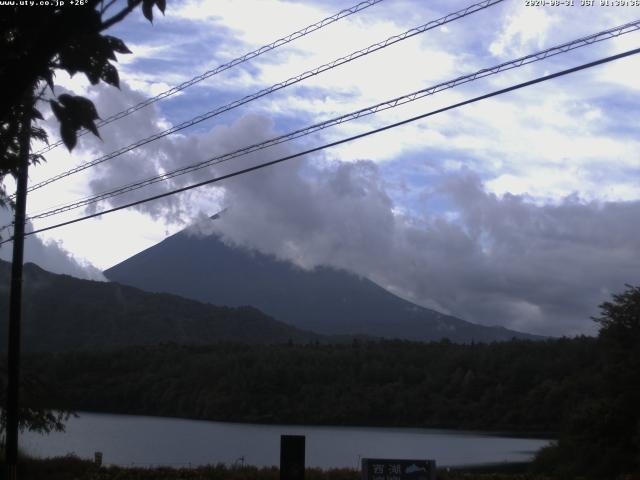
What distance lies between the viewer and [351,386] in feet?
300

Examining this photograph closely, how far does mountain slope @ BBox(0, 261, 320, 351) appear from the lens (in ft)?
334

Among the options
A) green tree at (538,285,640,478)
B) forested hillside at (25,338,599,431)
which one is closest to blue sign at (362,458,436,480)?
green tree at (538,285,640,478)

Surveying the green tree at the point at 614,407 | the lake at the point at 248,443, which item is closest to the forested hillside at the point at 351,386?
the lake at the point at 248,443

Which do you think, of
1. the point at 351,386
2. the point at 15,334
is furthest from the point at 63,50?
the point at 351,386

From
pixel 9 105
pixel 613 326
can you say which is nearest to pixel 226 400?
pixel 613 326

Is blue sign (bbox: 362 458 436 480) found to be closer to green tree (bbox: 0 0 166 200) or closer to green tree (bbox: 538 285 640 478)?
green tree (bbox: 0 0 166 200)

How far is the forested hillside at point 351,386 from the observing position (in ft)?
271

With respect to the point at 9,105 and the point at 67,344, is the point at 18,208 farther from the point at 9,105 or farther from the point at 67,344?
the point at 67,344

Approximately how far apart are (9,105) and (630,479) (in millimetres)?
24496

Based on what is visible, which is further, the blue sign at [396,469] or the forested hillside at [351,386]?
the forested hillside at [351,386]

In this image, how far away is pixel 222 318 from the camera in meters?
164

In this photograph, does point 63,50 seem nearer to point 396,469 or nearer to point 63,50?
point 63,50

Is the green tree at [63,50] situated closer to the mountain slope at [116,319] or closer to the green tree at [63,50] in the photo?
the green tree at [63,50]

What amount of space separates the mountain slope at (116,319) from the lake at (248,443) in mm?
13734
